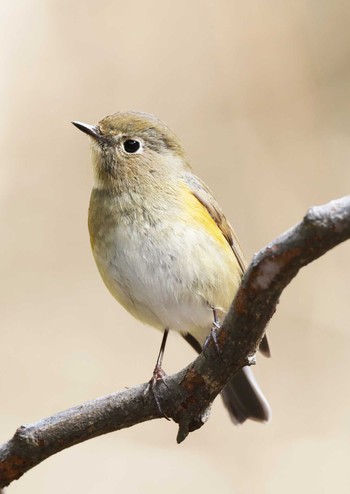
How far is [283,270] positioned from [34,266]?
9.52ft

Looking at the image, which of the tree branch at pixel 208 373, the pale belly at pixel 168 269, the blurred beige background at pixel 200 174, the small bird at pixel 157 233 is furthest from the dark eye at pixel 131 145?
the blurred beige background at pixel 200 174

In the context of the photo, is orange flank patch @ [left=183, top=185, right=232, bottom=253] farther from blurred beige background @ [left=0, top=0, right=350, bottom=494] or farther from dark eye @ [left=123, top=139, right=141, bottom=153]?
blurred beige background @ [left=0, top=0, right=350, bottom=494]

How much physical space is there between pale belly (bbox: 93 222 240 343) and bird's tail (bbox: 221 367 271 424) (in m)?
0.66

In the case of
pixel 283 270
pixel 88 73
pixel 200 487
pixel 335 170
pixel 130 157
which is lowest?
pixel 283 270

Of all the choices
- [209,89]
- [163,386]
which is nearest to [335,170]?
[209,89]

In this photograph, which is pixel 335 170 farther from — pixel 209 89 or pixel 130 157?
pixel 130 157

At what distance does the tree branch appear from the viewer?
63.5 inches

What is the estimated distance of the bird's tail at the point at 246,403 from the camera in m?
3.38

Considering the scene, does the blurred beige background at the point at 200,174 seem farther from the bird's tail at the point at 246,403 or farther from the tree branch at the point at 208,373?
the tree branch at the point at 208,373

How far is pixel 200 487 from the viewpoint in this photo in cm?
396

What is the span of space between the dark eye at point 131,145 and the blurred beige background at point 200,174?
129 cm

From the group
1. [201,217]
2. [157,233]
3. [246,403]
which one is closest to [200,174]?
[246,403]

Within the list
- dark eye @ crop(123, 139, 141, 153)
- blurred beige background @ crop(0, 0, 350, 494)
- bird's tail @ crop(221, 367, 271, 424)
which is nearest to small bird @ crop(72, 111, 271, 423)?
dark eye @ crop(123, 139, 141, 153)

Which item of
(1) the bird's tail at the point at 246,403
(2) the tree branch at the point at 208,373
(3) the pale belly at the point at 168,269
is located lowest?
(2) the tree branch at the point at 208,373
